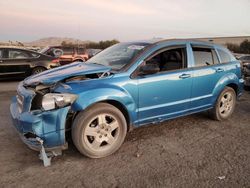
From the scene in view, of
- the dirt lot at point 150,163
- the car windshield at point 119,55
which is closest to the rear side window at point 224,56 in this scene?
the dirt lot at point 150,163

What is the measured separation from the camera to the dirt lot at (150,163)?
3201 millimetres

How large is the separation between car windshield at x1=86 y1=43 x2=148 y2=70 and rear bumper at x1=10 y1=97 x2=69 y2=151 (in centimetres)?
127

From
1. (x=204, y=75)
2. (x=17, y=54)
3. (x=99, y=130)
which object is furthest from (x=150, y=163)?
(x=17, y=54)

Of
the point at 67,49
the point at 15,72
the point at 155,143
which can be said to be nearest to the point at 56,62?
the point at 15,72

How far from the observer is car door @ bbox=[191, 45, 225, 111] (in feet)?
16.3

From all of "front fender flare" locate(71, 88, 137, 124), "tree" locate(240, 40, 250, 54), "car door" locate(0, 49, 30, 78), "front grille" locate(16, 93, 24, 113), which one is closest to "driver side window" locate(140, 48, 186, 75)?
"front fender flare" locate(71, 88, 137, 124)

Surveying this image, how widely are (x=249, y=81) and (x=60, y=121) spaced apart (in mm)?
7594

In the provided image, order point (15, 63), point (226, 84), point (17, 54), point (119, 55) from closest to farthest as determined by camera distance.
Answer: point (119, 55) → point (226, 84) → point (15, 63) → point (17, 54)

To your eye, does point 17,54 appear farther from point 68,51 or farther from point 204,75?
point 204,75

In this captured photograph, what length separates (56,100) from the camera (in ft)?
11.3

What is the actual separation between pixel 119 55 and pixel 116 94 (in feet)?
3.59

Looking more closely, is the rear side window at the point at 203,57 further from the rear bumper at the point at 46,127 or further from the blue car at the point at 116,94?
the rear bumper at the point at 46,127

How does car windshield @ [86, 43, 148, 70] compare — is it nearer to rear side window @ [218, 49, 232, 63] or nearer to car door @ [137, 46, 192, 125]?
car door @ [137, 46, 192, 125]

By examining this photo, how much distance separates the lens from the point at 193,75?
4863 mm
